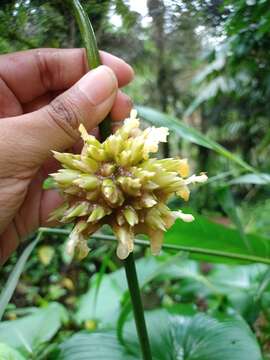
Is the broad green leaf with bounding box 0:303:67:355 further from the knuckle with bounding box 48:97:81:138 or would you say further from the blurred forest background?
the knuckle with bounding box 48:97:81:138

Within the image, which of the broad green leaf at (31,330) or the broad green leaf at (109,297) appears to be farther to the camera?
the broad green leaf at (109,297)

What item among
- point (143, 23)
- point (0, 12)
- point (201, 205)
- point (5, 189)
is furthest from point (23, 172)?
point (201, 205)

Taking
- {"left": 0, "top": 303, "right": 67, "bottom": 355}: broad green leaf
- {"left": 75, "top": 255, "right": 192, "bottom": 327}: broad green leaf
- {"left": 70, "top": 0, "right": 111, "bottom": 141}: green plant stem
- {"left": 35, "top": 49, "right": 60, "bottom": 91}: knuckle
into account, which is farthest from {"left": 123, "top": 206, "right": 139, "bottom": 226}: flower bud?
{"left": 75, "top": 255, "right": 192, "bottom": 327}: broad green leaf

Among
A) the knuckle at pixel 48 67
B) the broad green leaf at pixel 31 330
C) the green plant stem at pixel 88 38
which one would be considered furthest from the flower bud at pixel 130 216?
the broad green leaf at pixel 31 330

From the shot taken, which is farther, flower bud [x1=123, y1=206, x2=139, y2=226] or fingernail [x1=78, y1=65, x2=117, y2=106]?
fingernail [x1=78, y1=65, x2=117, y2=106]

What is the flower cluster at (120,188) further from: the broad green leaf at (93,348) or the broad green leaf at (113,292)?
the broad green leaf at (113,292)

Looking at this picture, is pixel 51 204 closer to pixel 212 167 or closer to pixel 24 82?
pixel 24 82

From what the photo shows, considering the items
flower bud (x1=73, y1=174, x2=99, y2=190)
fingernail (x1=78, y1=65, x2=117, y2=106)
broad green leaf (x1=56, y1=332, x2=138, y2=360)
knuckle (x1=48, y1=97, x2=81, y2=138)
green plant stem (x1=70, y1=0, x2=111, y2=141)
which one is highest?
green plant stem (x1=70, y1=0, x2=111, y2=141)

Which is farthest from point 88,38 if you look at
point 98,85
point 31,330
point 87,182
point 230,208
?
point 31,330

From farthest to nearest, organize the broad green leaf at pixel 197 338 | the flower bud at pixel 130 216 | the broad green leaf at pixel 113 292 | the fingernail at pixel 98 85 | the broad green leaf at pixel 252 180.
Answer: the broad green leaf at pixel 113 292
the broad green leaf at pixel 252 180
the broad green leaf at pixel 197 338
the fingernail at pixel 98 85
the flower bud at pixel 130 216
